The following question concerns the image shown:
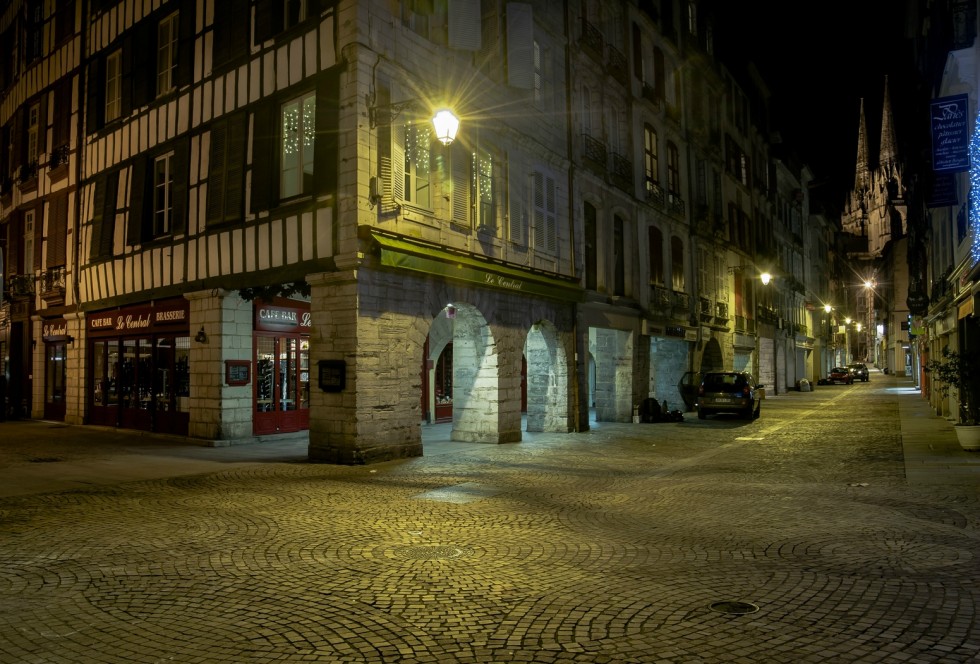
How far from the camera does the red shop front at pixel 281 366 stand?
1555cm

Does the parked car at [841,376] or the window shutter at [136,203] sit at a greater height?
the window shutter at [136,203]

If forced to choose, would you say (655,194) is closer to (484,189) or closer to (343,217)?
(484,189)

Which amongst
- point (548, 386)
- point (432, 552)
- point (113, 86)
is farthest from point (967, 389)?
point (113, 86)

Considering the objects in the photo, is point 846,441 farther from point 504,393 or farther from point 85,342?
point 85,342

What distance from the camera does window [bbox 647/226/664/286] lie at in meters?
22.6

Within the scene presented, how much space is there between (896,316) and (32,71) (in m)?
82.5

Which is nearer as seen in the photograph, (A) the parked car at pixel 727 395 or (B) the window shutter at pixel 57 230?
(B) the window shutter at pixel 57 230

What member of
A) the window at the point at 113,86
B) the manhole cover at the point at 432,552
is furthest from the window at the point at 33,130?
the manhole cover at the point at 432,552

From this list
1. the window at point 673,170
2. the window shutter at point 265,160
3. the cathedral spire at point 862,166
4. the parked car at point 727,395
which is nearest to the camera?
the window shutter at point 265,160

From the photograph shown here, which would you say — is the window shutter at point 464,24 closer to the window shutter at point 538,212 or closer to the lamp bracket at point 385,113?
the lamp bracket at point 385,113

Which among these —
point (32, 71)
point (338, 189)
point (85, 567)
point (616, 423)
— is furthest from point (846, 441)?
point (32, 71)

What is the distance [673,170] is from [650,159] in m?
2.02

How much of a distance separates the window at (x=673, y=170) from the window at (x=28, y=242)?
20.3 metres

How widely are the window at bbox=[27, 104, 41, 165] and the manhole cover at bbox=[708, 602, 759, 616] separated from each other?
2382 centimetres
